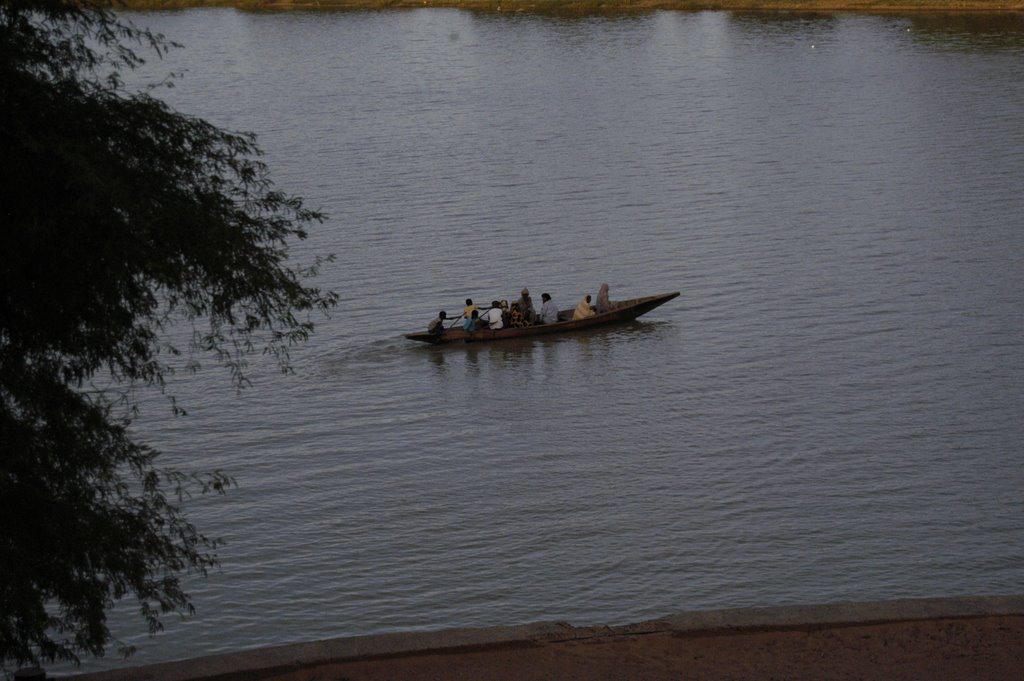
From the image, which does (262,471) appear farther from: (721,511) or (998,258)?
(998,258)

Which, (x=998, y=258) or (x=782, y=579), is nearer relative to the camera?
(x=782, y=579)

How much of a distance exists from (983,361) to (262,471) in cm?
1484

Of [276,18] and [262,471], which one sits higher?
[276,18]

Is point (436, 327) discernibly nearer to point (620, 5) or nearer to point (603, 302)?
point (603, 302)

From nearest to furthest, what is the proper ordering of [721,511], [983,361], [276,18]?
[721,511] < [983,361] < [276,18]

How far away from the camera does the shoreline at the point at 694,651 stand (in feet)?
40.4

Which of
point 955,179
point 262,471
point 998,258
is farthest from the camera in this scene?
point 955,179

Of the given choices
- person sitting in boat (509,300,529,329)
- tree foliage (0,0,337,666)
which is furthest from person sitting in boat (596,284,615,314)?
tree foliage (0,0,337,666)

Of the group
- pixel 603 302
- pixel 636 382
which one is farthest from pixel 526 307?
pixel 636 382

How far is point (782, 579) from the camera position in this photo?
1912cm

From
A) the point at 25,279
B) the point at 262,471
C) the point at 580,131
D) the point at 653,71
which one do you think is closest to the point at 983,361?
the point at 262,471

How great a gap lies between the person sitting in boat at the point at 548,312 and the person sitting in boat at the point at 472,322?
1.43 meters

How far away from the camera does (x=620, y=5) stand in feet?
316

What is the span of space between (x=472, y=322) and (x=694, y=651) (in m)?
19.5
